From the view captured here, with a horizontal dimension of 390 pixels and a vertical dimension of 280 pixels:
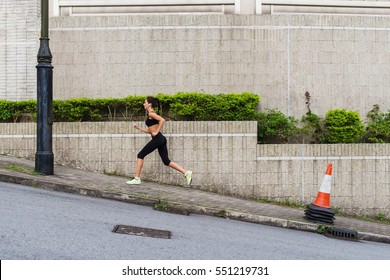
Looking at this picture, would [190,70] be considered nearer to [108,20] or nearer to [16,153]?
[108,20]

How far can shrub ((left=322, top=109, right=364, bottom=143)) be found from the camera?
35.5 feet

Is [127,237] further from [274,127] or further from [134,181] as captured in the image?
[274,127]

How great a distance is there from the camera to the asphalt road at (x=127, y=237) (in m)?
5.40

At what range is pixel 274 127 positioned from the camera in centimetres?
1084

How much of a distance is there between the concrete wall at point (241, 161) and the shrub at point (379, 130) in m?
0.79

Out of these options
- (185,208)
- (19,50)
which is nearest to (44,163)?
(185,208)

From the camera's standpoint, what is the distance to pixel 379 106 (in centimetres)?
1188

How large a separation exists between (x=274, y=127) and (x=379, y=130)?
8.64ft

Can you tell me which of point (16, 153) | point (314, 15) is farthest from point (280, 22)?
point (16, 153)

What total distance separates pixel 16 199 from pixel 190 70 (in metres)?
5.82

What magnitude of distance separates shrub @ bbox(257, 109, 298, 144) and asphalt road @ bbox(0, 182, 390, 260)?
3277 millimetres

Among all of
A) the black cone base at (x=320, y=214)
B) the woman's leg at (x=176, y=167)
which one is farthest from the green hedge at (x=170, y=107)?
the black cone base at (x=320, y=214)

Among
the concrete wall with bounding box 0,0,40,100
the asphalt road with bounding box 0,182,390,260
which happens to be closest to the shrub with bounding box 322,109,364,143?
the asphalt road with bounding box 0,182,390,260

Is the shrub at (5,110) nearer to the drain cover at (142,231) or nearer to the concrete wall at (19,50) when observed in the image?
the concrete wall at (19,50)
